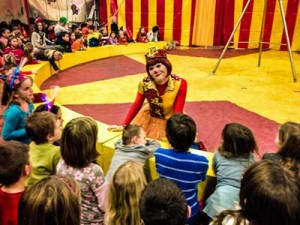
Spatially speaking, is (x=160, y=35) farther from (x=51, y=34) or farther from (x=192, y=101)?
(x=192, y=101)

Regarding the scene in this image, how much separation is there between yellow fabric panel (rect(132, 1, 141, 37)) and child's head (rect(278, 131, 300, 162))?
25.2 ft

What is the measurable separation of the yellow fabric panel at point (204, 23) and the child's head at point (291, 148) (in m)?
7.28

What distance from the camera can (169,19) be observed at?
9219mm

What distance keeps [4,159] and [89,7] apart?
8.04 m

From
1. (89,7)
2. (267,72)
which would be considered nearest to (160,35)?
(89,7)

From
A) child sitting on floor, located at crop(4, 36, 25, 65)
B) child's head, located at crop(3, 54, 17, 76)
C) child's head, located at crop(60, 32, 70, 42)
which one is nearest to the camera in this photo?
child's head, located at crop(3, 54, 17, 76)

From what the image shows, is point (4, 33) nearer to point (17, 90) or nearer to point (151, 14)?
point (17, 90)

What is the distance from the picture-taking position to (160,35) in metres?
9.38

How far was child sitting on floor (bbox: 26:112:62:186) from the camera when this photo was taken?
207cm

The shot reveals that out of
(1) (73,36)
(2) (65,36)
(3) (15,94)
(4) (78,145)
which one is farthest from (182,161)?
(1) (73,36)

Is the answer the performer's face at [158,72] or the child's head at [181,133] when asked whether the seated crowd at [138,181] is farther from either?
the performer's face at [158,72]

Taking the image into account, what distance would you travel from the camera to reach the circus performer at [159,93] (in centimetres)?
288

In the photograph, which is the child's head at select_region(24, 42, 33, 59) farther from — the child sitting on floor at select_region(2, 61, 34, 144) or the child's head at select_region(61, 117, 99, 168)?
the child's head at select_region(61, 117, 99, 168)

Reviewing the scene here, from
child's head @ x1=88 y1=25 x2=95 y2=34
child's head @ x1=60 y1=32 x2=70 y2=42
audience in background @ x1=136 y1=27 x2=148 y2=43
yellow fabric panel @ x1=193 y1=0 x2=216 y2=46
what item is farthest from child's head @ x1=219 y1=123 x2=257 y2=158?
yellow fabric panel @ x1=193 y1=0 x2=216 y2=46
